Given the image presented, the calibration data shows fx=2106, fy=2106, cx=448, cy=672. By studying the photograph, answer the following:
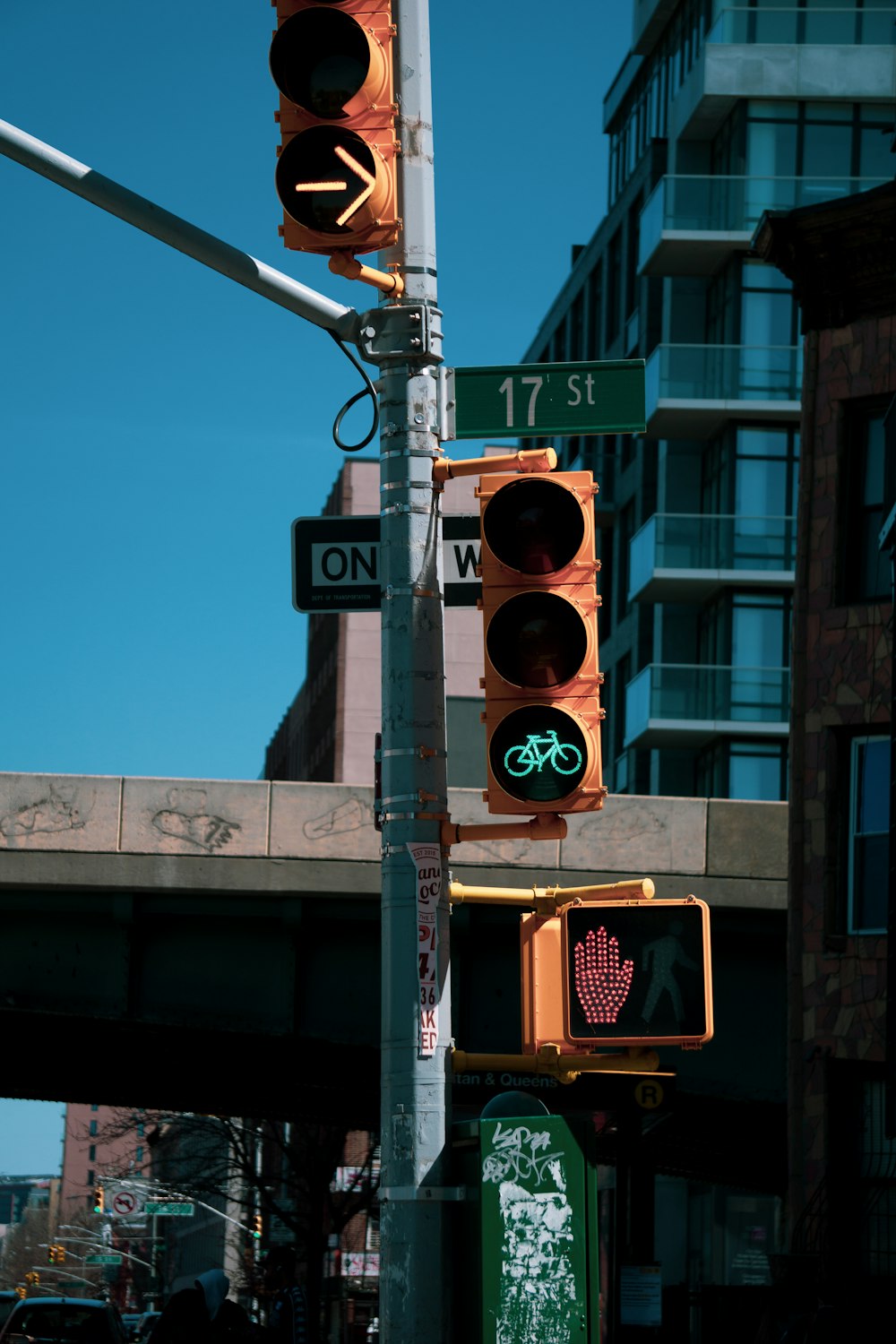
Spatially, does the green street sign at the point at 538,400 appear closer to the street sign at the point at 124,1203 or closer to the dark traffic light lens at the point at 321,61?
the dark traffic light lens at the point at 321,61

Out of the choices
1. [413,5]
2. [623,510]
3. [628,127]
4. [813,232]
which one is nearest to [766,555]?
[623,510]

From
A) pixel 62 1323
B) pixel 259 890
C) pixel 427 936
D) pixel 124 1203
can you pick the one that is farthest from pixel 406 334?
pixel 124 1203

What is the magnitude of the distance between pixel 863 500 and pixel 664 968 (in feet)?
57.8

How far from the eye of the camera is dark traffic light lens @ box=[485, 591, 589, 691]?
7094mm

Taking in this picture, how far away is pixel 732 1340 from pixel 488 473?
64.4ft

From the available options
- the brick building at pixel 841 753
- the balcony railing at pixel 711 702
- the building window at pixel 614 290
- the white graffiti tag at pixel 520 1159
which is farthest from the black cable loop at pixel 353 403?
the building window at pixel 614 290

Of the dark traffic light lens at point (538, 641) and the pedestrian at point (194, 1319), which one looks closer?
the dark traffic light lens at point (538, 641)

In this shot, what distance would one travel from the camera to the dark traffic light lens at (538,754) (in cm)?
696

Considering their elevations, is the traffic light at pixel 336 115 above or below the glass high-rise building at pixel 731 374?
below

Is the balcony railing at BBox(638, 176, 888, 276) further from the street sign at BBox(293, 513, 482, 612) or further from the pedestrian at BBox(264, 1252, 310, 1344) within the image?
the street sign at BBox(293, 513, 482, 612)

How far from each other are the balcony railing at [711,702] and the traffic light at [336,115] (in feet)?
144

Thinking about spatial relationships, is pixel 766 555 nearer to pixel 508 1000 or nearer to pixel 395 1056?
pixel 508 1000

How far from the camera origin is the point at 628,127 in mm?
60688

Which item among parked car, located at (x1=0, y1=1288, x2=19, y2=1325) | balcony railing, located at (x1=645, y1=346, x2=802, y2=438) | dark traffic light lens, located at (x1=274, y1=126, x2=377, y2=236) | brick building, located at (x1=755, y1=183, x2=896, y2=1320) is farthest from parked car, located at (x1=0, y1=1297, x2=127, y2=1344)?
balcony railing, located at (x1=645, y1=346, x2=802, y2=438)
